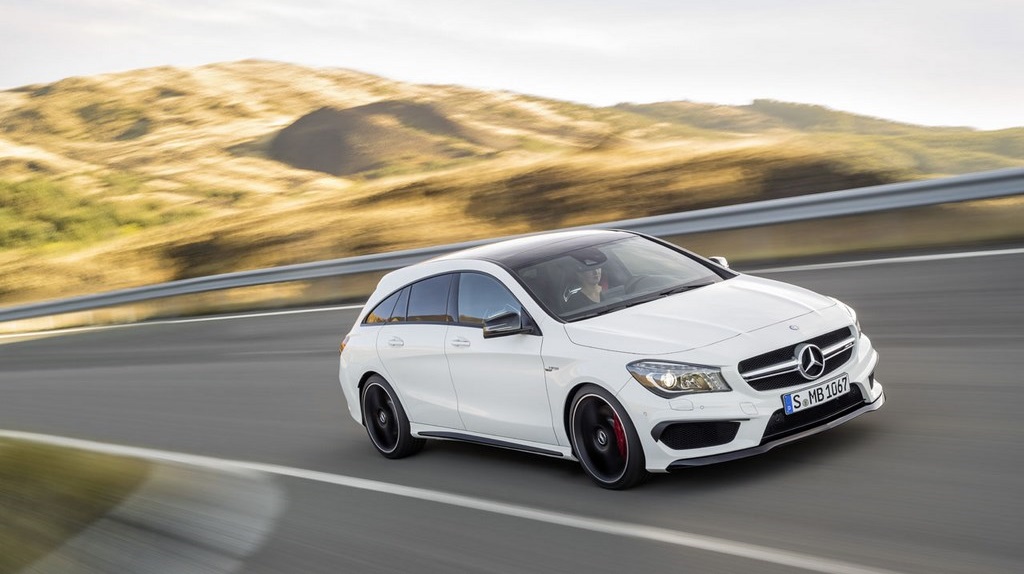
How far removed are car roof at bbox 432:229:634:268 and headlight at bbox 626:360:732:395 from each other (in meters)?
1.60

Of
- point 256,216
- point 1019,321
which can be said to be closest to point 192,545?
point 1019,321

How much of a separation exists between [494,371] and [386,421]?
1.67 metres

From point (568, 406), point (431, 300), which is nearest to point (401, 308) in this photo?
point (431, 300)

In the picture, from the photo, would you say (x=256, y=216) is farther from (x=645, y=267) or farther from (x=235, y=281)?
(x=645, y=267)

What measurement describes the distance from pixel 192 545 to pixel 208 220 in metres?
25.2

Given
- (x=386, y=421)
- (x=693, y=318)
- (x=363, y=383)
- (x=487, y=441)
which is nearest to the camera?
(x=693, y=318)

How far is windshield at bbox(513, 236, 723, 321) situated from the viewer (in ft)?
23.7

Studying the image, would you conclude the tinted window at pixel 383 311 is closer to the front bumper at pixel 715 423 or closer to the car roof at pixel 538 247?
the car roof at pixel 538 247

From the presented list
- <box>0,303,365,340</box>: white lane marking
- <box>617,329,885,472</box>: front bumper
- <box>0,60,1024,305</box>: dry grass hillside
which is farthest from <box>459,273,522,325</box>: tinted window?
<box>0,60,1024,305</box>: dry grass hillside

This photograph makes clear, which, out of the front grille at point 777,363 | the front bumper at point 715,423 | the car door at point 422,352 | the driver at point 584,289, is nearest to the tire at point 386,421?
the car door at point 422,352

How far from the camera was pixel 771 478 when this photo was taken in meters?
6.49

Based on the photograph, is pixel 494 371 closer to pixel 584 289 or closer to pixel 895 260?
pixel 584 289

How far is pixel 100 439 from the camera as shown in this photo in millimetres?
11836

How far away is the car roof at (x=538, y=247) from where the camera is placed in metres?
7.79
